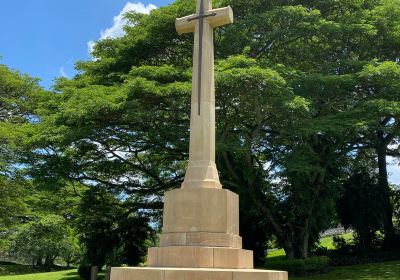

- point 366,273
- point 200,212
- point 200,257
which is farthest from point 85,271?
point 200,257

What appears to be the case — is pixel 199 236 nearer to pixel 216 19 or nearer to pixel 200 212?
pixel 200 212

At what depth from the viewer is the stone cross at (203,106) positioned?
9.27 m

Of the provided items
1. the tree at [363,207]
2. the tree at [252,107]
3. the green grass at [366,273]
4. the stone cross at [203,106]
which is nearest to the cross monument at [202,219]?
the stone cross at [203,106]

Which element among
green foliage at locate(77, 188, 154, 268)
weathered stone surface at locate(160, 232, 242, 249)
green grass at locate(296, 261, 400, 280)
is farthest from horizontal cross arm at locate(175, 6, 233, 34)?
green foliage at locate(77, 188, 154, 268)

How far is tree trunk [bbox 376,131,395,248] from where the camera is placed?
24.3 m

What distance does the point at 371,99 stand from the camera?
60.3ft

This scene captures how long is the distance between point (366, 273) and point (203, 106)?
12695 millimetres

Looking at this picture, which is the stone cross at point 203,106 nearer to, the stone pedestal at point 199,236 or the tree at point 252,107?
the stone pedestal at point 199,236

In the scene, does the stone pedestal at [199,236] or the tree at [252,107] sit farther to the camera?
the tree at [252,107]

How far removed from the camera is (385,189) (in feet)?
84.3

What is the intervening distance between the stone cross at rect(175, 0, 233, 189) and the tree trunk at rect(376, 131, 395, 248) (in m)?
16.5

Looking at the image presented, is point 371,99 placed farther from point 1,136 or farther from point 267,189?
point 1,136

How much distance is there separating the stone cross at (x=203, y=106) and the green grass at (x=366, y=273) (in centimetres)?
1088

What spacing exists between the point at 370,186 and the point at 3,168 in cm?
2018
